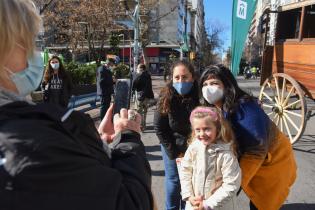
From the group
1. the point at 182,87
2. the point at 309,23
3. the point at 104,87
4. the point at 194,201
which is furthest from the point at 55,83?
the point at 194,201

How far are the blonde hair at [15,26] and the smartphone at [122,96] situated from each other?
2.88 ft

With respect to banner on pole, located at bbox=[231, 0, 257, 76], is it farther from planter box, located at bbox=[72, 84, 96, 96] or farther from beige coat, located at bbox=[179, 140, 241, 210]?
planter box, located at bbox=[72, 84, 96, 96]

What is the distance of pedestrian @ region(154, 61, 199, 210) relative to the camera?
4012mm

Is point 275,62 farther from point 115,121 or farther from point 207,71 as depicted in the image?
point 115,121

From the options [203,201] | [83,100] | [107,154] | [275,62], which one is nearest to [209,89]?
[203,201]

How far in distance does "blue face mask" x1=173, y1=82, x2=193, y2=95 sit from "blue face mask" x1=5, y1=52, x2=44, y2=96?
2739 mm

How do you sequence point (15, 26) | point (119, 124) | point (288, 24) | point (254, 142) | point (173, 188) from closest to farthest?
point (15, 26)
point (119, 124)
point (254, 142)
point (173, 188)
point (288, 24)

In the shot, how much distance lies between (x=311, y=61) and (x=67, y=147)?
749 cm

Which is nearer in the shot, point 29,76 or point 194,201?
point 29,76

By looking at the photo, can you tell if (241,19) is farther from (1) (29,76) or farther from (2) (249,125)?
(1) (29,76)

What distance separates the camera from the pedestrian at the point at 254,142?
3031mm

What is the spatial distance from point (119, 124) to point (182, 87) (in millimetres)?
2383

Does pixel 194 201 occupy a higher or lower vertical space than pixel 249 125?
lower

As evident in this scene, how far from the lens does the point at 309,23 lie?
8641mm
